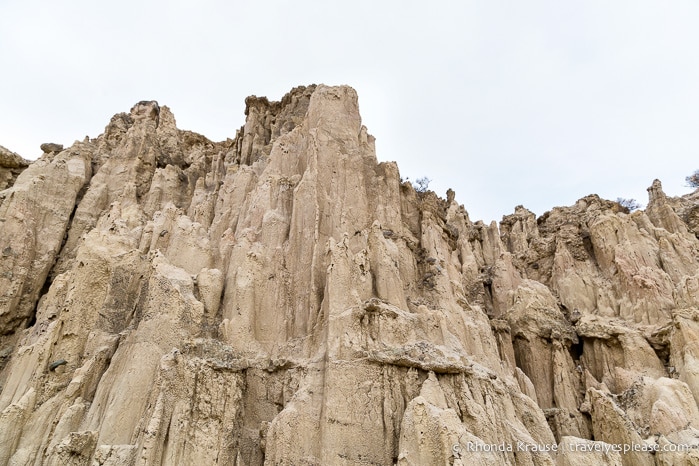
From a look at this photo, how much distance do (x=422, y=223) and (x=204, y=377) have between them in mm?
12558

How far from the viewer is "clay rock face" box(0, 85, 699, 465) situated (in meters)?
13.5

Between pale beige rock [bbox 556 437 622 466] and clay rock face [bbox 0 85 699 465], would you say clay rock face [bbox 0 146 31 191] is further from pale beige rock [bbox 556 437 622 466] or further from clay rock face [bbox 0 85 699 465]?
pale beige rock [bbox 556 437 622 466]

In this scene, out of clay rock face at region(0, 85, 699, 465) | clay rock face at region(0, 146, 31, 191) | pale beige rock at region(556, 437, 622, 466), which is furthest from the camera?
clay rock face at region(0, 146, 31, 191)

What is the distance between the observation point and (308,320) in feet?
53.2

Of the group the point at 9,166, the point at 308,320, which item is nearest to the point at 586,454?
the point at 308,320

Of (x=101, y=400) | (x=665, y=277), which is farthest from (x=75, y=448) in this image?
(x=665, y=277)

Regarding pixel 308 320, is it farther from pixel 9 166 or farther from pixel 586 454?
pixel 9 166

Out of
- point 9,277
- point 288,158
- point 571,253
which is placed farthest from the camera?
point 571,253

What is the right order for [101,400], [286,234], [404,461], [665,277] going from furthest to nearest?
1. [665,277]
2. [286,234]
3. [101,400]
4. [404,461]

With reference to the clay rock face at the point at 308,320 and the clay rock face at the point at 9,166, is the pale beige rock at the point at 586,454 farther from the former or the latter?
the clay rock face at the point at 9,166

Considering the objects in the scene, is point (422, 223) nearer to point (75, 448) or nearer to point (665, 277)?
point (665, 277)

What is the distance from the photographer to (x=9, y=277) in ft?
67.8

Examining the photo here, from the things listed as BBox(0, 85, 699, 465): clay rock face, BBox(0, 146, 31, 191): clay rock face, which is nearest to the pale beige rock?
BBox(0, 85, 699, 465): clay rock face

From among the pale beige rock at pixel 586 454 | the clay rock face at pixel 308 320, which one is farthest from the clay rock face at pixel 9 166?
the pale beige rock at pixel 586 454
